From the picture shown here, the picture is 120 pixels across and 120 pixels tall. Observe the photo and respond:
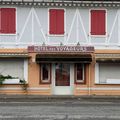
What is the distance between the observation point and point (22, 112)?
20609mm

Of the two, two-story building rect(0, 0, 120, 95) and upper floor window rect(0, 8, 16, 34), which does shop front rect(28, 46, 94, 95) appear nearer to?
two-story building rect(0, 0, 120, 95)

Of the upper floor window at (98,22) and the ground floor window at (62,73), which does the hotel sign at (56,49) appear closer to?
the ground floor window at (62,73)

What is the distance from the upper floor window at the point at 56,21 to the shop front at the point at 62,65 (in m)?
1.13

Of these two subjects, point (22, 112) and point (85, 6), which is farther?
point (85, 6)

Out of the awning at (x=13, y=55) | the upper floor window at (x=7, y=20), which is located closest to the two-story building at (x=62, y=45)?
the upper floor window at (x=7, y=20)

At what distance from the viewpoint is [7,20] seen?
3634cm

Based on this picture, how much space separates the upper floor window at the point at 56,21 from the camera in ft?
120

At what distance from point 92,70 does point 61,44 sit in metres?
2.69

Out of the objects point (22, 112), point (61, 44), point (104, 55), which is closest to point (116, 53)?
point (104, 55)

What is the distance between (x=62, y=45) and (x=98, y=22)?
9.48 feet

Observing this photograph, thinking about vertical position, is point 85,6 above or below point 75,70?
above

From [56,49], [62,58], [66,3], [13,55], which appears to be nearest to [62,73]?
[62,58]

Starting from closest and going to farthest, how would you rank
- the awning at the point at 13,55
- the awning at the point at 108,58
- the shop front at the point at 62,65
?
1. the awning at the point at 13,55
2. the shop front at the point at 62,65
3. the awning at the point at 108,58

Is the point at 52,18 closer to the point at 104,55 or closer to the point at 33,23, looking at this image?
the point at 33,23
